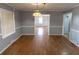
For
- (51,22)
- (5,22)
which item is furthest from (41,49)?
(51,22)

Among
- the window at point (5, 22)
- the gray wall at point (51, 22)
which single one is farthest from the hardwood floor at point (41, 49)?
the gray wall at point (51, 22)

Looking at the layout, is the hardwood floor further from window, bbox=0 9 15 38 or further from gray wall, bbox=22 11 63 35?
gray wall, bbox=22 11 63 35

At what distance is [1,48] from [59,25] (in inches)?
248

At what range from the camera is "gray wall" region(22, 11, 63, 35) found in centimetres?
983

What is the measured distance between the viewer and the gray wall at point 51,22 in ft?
32.2

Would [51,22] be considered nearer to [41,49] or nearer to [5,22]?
[41,49]

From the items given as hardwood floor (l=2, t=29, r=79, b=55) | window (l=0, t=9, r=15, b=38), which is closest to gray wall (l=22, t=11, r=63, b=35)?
hardwood floor (l=2, t=29, r=79, b=55)

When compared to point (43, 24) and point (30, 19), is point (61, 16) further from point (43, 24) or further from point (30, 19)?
point (43, 24)

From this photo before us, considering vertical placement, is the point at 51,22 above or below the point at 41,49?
above

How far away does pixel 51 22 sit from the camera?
9.99 meters

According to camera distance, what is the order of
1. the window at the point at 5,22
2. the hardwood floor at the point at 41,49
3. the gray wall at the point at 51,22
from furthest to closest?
the gray wall at the point at 51,22, the window at the point at 5,22, the hardwood floor at the point at 41,49

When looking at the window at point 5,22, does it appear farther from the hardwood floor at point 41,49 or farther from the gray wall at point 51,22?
the gray wall at point 51,22

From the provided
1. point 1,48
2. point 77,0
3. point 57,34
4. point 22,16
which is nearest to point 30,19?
point 22,16
